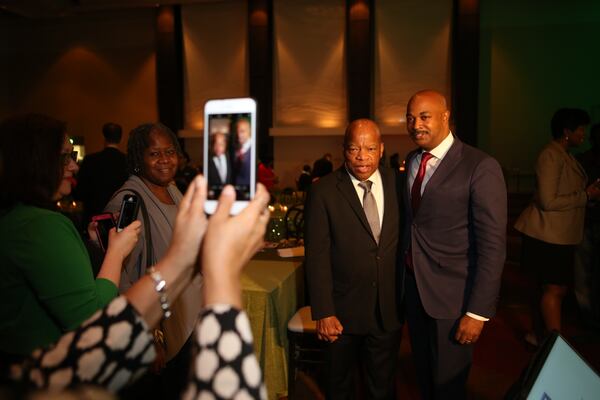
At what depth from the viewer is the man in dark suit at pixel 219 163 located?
79 centimetres

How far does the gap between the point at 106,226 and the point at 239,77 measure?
9.60 m

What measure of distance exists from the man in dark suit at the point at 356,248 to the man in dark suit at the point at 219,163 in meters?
1.36

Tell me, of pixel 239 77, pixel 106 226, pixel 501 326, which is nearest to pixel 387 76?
pixel 239 77

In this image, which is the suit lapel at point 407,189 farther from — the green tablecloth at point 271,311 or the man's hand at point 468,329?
the green tablecloth at point 271,311

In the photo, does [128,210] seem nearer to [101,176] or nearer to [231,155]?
[231,155]

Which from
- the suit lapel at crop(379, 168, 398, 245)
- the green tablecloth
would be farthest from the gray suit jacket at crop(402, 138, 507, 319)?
the green tablecloth

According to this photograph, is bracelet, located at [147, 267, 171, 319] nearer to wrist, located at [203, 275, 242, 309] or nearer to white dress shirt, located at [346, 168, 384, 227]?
wrist, located at [203, 275, 242, 309]

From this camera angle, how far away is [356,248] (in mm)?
2109

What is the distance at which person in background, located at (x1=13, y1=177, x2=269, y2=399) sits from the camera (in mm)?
607

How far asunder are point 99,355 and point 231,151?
15.5 inches

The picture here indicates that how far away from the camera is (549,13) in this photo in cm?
937

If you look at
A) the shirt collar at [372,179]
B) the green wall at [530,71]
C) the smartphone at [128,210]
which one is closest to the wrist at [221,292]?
the smartphone at [128,210]

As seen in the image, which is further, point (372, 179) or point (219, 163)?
point (372, 179)

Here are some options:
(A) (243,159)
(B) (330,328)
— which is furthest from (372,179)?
(A) (243,159)
